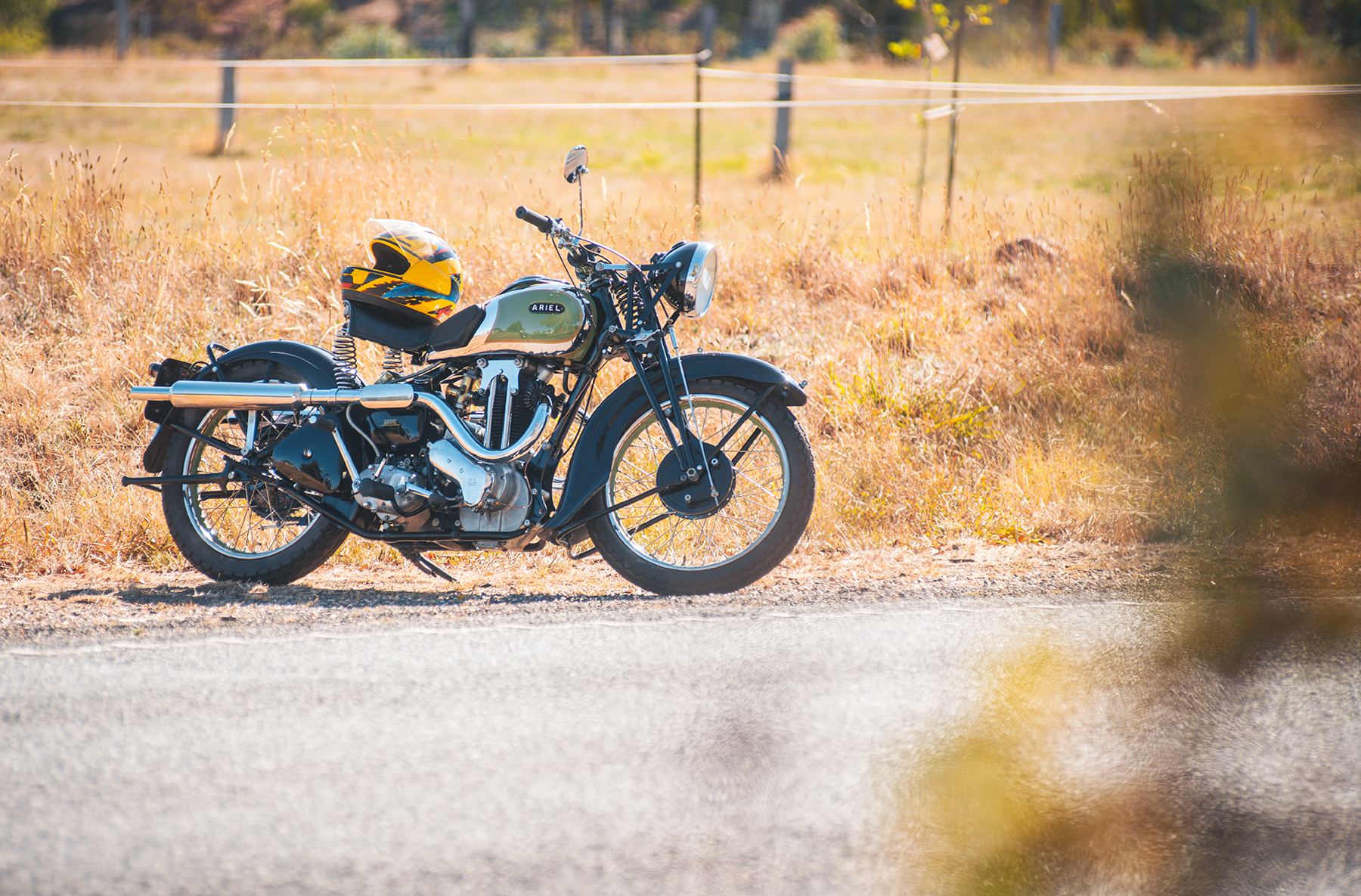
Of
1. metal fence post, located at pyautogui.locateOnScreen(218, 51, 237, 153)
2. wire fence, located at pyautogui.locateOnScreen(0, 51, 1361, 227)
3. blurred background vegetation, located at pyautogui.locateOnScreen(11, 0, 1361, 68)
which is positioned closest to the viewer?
wire fence, located at pyautogui.locateOnScreen(0, 51, 1361, 227)

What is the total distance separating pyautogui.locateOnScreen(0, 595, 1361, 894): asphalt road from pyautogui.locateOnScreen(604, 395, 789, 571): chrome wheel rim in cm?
58

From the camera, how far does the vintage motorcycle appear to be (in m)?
3.86

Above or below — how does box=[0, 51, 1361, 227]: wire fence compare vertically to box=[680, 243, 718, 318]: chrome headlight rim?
above

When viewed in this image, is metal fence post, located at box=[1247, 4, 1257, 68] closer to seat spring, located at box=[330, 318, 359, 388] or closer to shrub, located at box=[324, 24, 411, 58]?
seat spring, located at box=[330, 318, 359, 388]

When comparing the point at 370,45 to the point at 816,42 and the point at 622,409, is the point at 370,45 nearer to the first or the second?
the point at 816,42

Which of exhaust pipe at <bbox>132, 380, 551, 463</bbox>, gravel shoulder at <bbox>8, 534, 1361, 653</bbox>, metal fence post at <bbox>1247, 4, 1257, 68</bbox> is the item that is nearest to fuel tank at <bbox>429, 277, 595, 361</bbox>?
exhaust pipe at <bbox>132, 380, 551, 463</bbox>

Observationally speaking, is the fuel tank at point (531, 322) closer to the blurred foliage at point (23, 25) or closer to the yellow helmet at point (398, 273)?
the yellow helmet at point (398, 273)

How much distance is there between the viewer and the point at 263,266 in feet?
23.6

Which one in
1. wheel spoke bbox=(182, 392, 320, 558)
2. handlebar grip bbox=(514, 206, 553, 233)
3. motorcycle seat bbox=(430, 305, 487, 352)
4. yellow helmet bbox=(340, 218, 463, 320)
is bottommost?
wheel spoke bbox=(182, 392, 320, 558)

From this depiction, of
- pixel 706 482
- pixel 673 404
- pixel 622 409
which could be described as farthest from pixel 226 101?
pixel 706 482

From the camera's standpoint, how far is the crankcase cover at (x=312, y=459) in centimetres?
404

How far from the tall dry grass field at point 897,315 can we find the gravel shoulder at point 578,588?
251 mm

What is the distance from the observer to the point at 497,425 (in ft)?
13.0

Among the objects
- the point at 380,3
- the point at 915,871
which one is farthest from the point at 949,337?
the point at 380,3
